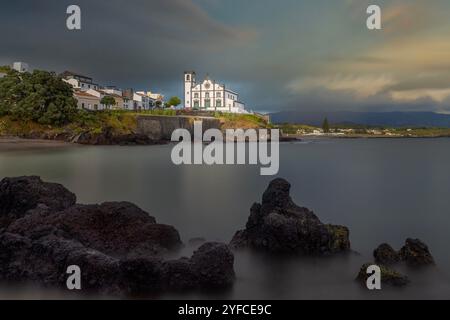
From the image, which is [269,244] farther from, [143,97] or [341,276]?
[143,97]

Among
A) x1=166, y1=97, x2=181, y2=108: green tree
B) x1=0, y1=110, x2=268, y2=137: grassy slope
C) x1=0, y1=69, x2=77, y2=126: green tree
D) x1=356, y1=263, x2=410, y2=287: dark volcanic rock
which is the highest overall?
x1=166, y1=97, x2=181, y2=108: green tree

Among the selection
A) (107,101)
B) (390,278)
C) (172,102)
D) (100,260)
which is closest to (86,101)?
(107,101)

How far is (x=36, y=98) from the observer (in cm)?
5500

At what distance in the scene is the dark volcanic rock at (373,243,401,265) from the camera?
8.53m

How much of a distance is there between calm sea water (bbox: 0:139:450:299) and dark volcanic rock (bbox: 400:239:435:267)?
29 centimetres

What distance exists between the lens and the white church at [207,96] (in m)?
98.0

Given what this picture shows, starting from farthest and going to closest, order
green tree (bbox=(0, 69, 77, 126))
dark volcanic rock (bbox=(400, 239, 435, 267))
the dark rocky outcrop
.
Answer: the dark rocky outcrop < green tree (bbox=(0, 69, 77, 126)) < dark volcanic rock (bbox=(400, 239, 435, 267))

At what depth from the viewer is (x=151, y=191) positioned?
2116 centimetres

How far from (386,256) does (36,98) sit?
5746 cm

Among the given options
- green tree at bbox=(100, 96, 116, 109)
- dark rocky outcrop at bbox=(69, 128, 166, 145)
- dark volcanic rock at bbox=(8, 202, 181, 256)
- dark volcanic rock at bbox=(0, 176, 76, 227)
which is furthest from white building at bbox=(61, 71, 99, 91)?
dark volcanic rock at bbox=(8, 202, 181, 256)

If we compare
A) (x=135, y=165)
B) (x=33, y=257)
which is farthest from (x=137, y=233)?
(x=135, y=165)

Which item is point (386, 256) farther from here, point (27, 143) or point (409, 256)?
point (27, 143)

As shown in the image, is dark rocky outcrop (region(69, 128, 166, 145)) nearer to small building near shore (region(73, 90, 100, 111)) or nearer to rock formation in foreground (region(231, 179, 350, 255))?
small building near shore (region(73, 90, 100, 111))
